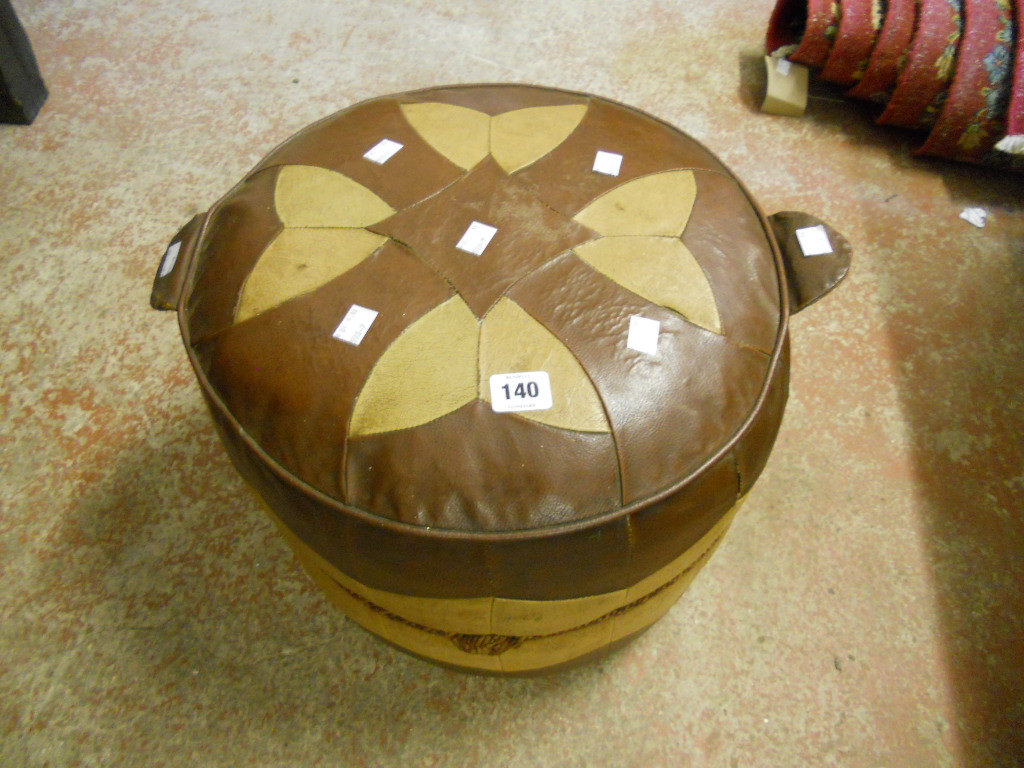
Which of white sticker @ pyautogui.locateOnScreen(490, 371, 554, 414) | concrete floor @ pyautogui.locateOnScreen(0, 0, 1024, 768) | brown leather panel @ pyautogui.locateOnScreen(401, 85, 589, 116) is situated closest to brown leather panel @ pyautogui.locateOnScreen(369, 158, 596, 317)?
white sticker @ pyautogui.locateOnScreen(490, 371, 554, 414)

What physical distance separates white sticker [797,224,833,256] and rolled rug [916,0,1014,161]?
1269 mm

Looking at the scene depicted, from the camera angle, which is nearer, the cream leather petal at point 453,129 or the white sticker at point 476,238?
the white sticker at point 476,238

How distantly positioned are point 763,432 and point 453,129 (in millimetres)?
708

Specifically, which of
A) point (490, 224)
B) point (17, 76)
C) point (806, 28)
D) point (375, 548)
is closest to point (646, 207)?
point (490, 224)

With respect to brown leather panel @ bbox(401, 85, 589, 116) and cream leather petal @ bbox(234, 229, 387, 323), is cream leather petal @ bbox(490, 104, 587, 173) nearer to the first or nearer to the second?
brown leather panel @ bbox(401, 85, 589, 116)

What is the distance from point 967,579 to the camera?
1379 mm

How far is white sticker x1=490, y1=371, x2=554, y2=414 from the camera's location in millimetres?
847

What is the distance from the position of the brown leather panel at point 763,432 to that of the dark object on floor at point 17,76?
235 cm

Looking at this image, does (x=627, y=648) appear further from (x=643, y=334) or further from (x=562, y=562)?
(x=643, y=334)

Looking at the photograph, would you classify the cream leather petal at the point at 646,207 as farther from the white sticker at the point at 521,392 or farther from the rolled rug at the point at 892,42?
the rolled rug at the point at 892,42

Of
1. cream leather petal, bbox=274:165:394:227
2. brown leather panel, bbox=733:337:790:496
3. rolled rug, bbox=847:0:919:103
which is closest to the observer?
brown leather panel, bbox=733:337:790:496

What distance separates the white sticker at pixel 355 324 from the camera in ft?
2.98

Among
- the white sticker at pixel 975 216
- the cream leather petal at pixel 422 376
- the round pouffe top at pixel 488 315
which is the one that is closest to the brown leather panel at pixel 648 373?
the round pouffe top at pixel 488 315

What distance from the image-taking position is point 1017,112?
1852 mm
